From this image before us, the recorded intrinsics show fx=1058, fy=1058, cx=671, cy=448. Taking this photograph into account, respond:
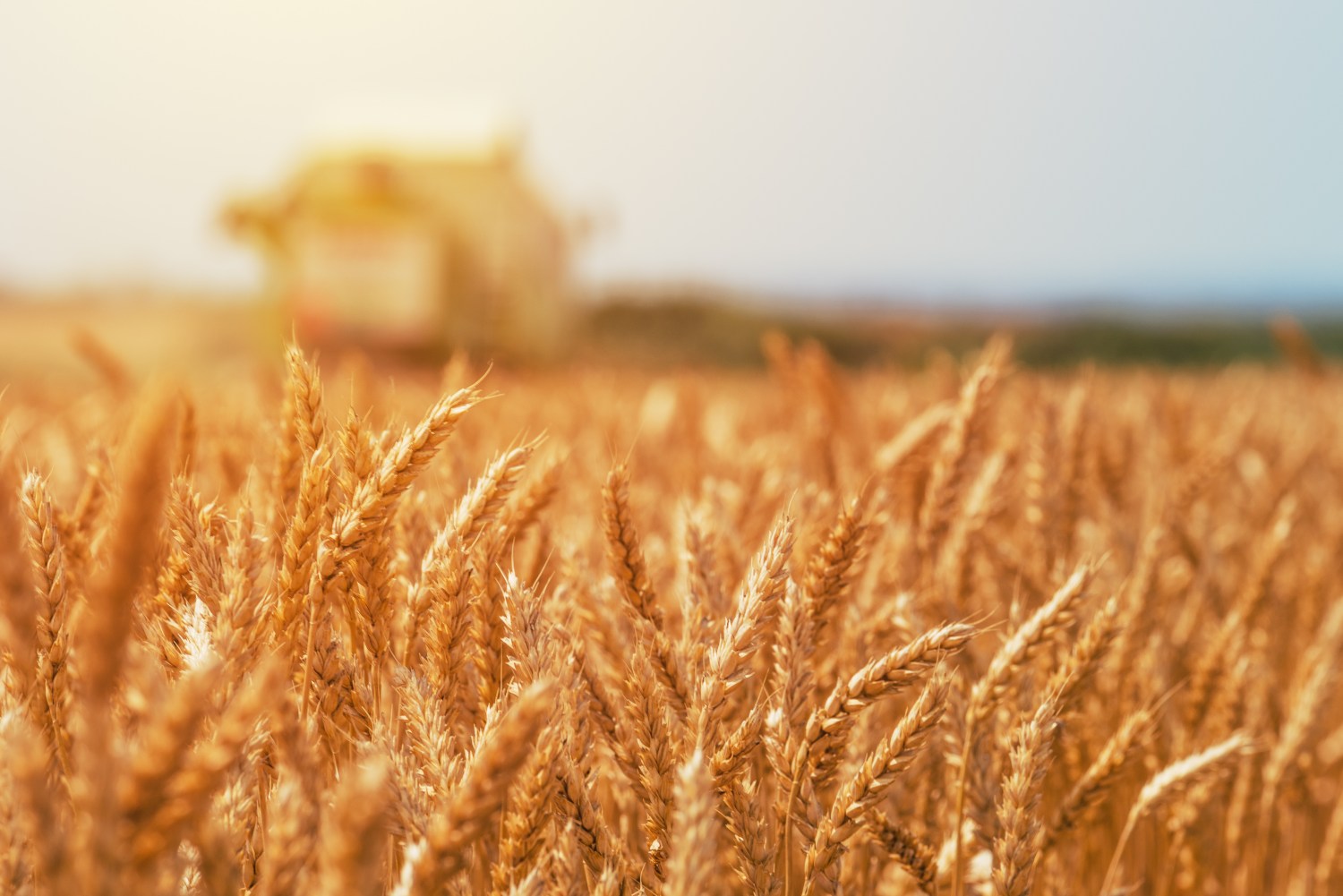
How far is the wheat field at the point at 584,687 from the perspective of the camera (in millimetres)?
607

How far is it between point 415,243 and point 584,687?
13217 millimetres

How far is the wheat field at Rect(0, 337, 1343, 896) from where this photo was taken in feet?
1.99

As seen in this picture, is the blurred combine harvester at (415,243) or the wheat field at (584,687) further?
the blurred combine harvester at (415,243)

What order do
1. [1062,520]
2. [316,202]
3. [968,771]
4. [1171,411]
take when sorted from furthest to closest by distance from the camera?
1. [316,202]
2. [1171,411]
3. [1062,520]
4. [968,771]

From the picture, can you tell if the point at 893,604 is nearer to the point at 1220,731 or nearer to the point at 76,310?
the point at 1220,731

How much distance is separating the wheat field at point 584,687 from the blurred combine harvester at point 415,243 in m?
11.5

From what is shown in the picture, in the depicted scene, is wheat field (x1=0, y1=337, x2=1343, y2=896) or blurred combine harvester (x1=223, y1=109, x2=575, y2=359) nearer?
wheat field (x1=0, y1=337, x2=1343, y2=896)

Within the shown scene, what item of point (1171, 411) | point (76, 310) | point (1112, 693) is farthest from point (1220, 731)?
point (76, 310)

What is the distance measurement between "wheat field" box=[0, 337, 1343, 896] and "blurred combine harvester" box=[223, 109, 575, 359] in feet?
37.8

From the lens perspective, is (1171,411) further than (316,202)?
No

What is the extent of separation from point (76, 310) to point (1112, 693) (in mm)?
28768

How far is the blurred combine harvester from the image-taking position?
13.0 meters

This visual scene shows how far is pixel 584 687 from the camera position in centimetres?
97

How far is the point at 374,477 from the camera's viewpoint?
34.2 inches
